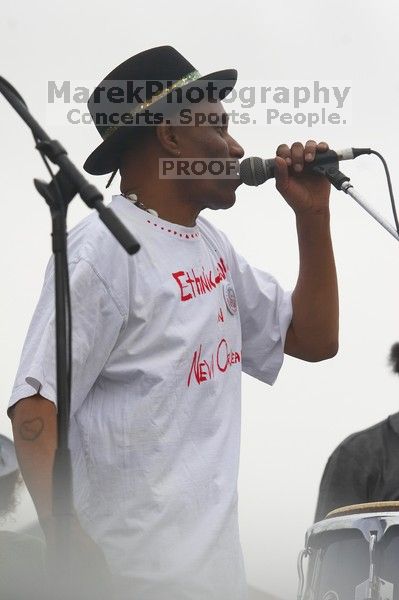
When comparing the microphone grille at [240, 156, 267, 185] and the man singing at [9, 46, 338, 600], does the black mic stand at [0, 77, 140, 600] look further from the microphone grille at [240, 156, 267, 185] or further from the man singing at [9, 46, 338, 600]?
the microphone grille at [240, 156, 267, 185]

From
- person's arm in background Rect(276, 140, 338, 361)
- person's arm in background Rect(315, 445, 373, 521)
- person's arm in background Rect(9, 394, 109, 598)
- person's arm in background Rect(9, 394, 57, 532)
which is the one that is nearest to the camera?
person's arm in background Rect(9, 394, 109, 598)

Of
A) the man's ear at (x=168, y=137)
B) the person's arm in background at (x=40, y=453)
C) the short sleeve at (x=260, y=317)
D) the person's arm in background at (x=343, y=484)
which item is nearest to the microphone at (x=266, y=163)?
the man's ear at (x=168, y=137)

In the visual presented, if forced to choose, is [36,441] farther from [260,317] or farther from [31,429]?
[260,317]

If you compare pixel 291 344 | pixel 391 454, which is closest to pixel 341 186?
pixel 291 344

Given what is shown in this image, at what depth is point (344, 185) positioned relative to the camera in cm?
247

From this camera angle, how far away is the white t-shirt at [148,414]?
227 cm

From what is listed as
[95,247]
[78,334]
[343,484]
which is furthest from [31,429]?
[343,484]

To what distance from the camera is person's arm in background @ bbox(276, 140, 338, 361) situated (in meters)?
2.60

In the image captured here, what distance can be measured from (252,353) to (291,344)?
0.09 meters

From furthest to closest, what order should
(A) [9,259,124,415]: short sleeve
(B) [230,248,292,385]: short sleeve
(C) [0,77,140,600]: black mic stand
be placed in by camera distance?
1. (B) [230,248,292,385]: short sleeve
2. (A) [9,259,124,415]: short sleeve
3. (C) [0,77,140,600]: black mic stand

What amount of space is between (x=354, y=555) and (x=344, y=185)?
1286 millimetres

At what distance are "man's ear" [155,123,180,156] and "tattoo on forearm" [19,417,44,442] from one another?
29.4 inches

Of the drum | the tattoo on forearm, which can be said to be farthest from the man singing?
the drum

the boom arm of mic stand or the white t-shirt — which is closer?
the white t-shirt
